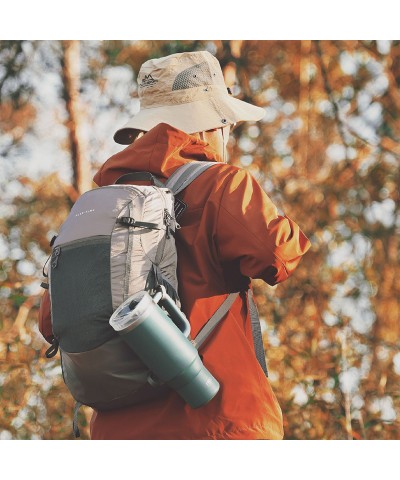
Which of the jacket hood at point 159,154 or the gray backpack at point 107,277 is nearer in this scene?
the gray backpack at point 107,277

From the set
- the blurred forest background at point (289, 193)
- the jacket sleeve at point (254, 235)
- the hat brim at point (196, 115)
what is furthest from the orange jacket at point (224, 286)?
the blurred forest background at point (289, 193)

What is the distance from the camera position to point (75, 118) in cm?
744

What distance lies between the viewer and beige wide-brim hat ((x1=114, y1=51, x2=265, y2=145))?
7.76 feet

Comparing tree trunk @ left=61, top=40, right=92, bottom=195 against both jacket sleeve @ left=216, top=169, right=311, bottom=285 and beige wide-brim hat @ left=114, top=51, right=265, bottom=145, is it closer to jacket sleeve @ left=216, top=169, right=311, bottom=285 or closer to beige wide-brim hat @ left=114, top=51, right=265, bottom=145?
beige wide-brim hat @ left=114, top=51, right=265, bottom=145

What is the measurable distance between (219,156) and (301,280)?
520 cm

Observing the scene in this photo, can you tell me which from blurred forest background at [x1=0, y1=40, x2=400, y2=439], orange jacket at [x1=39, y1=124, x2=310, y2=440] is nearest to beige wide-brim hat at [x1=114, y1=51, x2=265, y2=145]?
orange jacket at [x1=39, y1=124, x2=310, y2=440]

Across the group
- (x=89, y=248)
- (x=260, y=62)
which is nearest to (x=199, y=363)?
(x=89, y=248)

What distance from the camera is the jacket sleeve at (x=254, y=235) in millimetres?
1989

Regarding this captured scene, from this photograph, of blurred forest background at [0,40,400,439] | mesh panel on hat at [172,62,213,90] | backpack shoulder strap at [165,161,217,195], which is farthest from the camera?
blurred forest background at [0,40,400,439]

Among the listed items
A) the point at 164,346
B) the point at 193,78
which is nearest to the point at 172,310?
the point at 164,346

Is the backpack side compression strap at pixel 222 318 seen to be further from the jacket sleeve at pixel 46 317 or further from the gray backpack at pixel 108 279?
the jacket sleeve at pixel 46 317

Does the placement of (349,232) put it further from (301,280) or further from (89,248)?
(89,248)

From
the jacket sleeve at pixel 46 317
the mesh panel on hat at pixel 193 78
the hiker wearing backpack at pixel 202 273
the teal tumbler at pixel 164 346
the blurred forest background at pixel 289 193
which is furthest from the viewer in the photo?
the blurred forest background at pixel 289 193

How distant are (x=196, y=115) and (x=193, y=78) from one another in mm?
134
